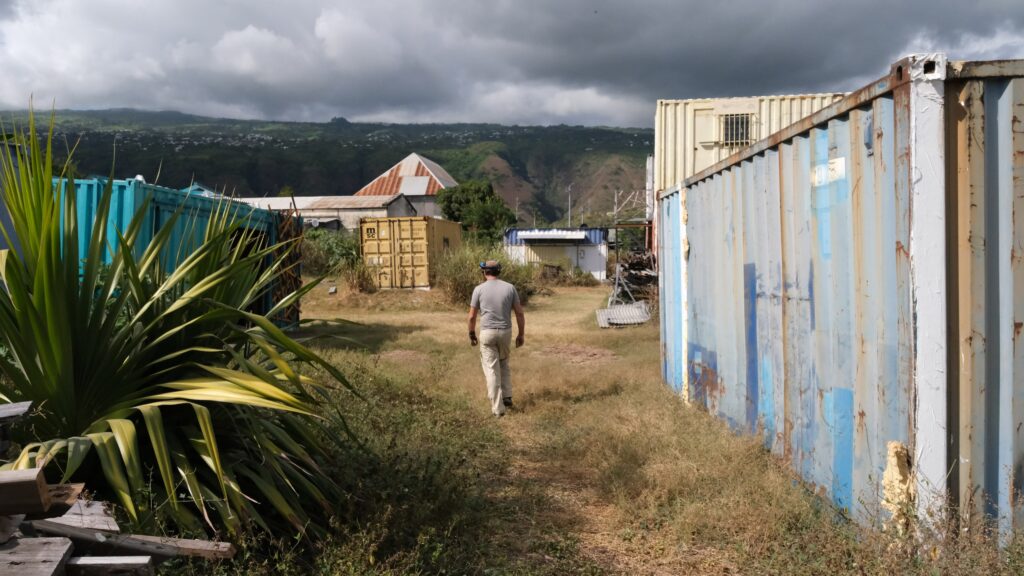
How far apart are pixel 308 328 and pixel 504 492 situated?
31.6 ft

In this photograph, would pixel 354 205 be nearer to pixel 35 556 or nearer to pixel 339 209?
pixel 339 209

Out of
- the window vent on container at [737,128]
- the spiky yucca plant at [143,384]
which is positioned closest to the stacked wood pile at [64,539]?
the spiky yucca plant at [143,384]

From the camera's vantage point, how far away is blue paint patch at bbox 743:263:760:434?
5.26 m

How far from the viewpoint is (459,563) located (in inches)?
135

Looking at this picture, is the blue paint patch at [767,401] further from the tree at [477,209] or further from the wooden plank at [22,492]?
the tree at [477,209]

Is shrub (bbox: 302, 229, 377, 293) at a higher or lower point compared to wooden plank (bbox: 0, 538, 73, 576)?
higher

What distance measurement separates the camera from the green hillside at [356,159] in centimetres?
9812

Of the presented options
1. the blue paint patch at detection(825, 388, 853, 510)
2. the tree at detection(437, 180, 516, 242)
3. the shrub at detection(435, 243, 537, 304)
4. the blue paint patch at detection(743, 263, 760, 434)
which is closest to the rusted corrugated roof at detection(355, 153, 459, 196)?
the tree at detection(437, 180, 516, 242)

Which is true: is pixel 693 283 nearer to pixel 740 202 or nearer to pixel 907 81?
pixel 740 202

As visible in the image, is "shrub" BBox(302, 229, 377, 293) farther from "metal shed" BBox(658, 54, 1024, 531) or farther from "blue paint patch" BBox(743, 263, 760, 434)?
"metal shed" BBox(658, 54, 1024, 531)

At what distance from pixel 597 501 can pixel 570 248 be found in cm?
3067

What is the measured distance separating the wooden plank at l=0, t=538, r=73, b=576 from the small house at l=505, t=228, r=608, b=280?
32.5 meters

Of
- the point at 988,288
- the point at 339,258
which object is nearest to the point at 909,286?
the point at 988,288

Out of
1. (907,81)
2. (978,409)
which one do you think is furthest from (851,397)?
(907,81)
